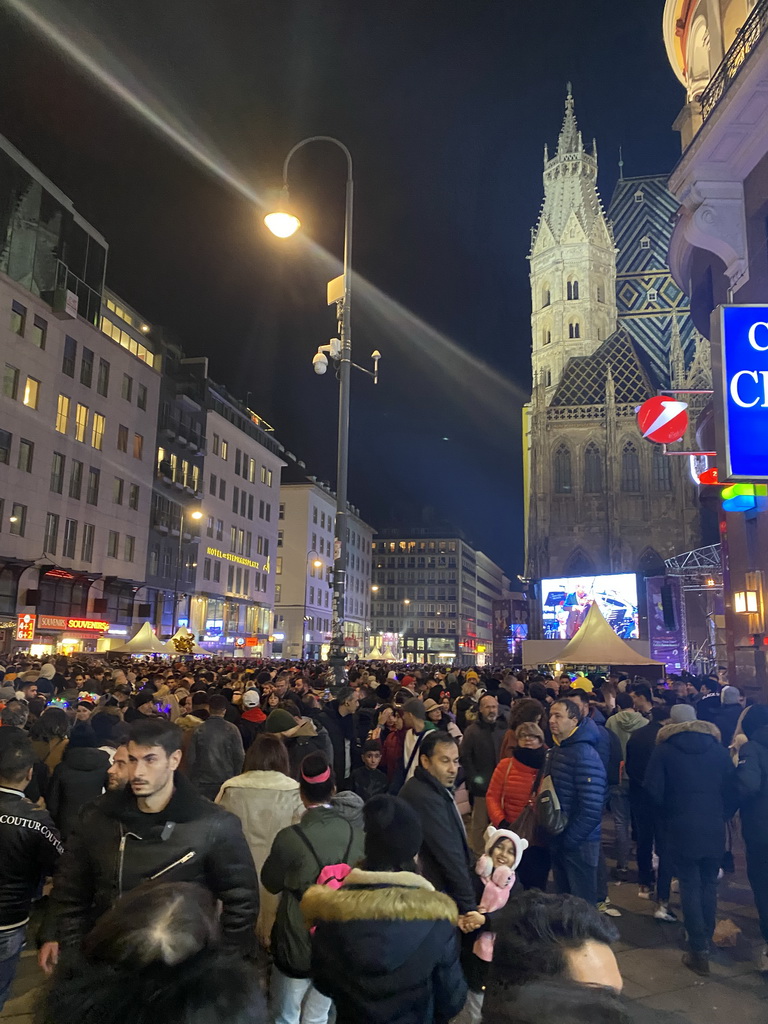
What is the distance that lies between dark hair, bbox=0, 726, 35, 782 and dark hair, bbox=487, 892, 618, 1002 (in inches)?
118

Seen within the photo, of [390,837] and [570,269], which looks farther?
[570,269]

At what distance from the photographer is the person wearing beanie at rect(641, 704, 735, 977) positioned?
18.8 ft

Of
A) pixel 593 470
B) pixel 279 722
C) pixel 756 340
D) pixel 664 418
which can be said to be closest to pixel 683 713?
pixel 279 722

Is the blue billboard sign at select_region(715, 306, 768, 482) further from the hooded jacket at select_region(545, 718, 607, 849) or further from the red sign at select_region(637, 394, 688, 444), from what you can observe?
the red sign at select_region(637, 394, 688, 444)

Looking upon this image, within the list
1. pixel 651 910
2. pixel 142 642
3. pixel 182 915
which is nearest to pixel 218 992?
pixel 182 915

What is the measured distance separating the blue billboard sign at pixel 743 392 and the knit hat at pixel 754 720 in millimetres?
2677

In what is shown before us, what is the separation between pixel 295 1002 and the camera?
3.95 meters

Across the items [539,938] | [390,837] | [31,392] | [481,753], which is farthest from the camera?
[31,392]

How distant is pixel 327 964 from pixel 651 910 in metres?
5.80

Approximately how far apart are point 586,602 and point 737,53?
4164 centimetres

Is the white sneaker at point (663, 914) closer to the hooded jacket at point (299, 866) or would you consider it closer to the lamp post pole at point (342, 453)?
the hooded jacket at point (299, 866)

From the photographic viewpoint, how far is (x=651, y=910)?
7.11 m

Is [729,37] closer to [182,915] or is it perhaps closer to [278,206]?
[278,206]

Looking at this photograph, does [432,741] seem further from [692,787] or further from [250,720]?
[250,720]
